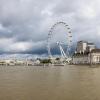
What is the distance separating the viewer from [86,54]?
148 m

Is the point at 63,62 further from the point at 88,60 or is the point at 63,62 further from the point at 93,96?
the point at 93,96

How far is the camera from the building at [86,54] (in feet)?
452

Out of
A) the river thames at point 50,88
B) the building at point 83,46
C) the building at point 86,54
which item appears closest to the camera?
the river thames at point 50,88

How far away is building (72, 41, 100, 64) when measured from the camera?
452 ft

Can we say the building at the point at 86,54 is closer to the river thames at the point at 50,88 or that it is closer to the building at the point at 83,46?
the building at the point at 83,46

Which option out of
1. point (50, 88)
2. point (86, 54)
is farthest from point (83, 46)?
point (50, 88)

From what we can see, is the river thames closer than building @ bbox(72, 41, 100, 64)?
Yes

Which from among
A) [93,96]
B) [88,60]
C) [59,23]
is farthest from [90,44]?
[93,96]

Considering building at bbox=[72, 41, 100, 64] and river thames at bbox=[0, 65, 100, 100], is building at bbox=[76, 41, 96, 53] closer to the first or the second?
building at bbox=[72, 41, 100, 64]

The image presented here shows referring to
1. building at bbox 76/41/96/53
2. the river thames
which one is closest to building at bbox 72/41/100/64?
building at bbox 76/41/96/53

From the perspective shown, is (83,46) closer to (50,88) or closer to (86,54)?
(86,54)

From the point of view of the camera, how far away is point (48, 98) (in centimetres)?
1892

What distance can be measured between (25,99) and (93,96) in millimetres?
4467

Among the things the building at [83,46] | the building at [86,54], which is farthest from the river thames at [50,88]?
the building at [83,46]
